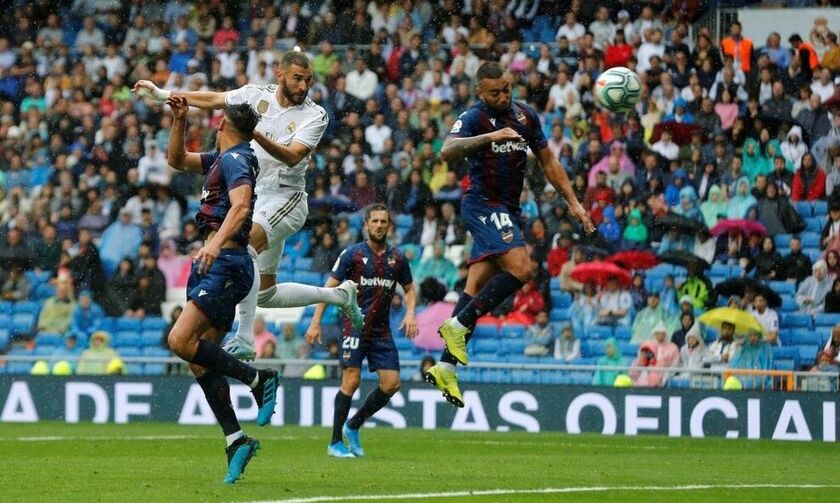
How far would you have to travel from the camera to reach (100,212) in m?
26.2

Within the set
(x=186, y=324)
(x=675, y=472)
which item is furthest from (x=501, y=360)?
(x=186, y=324)

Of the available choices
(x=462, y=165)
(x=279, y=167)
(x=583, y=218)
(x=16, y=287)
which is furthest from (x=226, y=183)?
(x=16, y=287)

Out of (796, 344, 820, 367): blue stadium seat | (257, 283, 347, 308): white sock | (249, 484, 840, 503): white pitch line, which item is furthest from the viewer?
(796, 344, 820, 367): blue stadium seat

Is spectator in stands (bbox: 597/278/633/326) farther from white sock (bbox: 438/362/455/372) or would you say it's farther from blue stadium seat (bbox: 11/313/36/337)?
white sock (bbox: 438/362/455/372)

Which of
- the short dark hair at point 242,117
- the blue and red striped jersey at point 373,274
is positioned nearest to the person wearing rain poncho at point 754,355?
the blue and red striped jersey at point 373,274

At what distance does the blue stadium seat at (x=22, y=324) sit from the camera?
24922 millimetres

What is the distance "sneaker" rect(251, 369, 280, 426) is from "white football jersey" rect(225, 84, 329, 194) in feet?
6.69

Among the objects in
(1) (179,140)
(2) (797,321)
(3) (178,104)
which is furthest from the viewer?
(2) (797,321)

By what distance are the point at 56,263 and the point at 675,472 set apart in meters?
15.0

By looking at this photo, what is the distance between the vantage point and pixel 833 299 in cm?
2178

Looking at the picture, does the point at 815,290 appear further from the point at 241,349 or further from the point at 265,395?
the point at 265,395

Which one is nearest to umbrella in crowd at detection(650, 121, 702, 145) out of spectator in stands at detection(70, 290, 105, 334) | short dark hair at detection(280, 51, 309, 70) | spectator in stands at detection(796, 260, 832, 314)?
spectator in stands at detection(796, 260, 832, 314)

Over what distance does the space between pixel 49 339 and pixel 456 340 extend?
1308 centimetres

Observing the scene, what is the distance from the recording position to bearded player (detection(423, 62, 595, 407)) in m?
12.8
